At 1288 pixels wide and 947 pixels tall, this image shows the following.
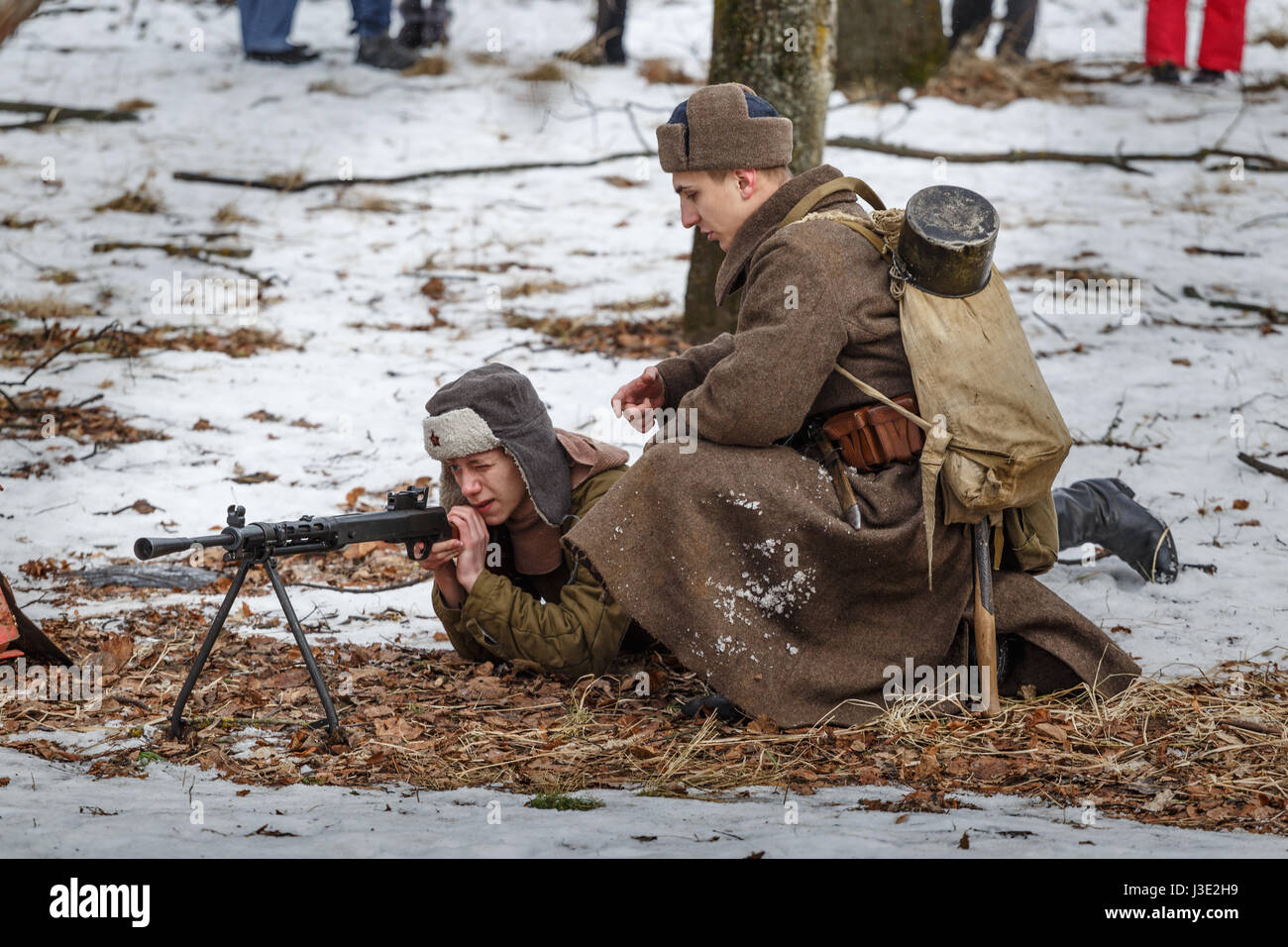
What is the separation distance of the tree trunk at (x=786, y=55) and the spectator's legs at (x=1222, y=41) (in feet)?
22.7

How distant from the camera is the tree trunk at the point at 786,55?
6539 millimetres

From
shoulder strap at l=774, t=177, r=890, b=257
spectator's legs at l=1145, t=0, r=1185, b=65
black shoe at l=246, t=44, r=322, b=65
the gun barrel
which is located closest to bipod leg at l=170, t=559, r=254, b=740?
the gun barrel

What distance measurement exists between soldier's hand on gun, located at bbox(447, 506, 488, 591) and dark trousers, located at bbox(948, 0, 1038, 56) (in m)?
9.92

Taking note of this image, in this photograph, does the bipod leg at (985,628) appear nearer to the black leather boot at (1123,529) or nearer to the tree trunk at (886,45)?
the black leather boot at (1123,529)

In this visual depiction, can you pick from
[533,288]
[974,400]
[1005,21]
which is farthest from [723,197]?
[1005,21]

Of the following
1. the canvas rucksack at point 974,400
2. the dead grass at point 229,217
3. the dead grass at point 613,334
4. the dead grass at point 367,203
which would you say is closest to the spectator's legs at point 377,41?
the dead grass at point 367,203

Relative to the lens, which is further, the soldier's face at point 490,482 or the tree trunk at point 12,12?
the soldier's face at point 490,482

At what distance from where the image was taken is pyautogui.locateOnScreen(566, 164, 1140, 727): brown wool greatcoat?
3.63m

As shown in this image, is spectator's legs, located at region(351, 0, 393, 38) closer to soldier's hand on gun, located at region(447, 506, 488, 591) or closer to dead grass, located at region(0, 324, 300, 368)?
dead grass, located at region(0, 324, 300, 368)

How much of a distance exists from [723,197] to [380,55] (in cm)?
984

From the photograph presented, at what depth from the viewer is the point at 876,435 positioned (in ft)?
12.4

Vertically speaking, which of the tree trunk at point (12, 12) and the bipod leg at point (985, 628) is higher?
the tree trunk at point (12, 12)

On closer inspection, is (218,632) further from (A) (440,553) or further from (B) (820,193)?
(B) (820,193)
